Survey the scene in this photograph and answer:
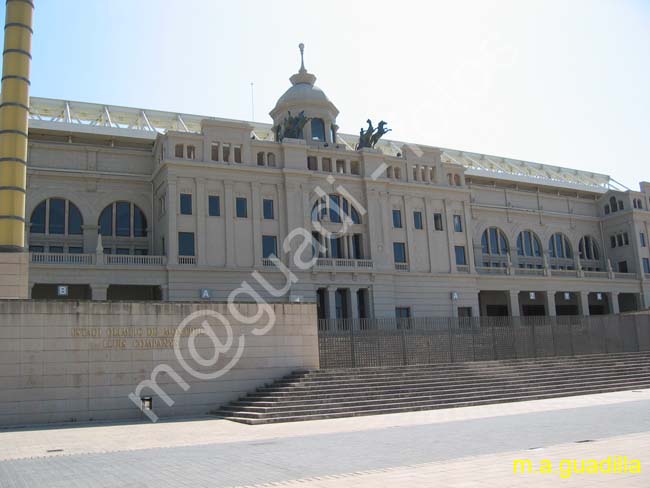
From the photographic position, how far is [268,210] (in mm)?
52812

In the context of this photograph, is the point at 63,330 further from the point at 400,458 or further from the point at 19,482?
the point at 400,458

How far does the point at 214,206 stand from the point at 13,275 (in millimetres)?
24008

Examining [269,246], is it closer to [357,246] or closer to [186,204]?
[186,204]

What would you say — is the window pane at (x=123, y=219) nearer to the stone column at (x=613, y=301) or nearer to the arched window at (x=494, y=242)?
the arched window at (x=494, y=242)

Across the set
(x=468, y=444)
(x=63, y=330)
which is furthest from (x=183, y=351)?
(x=468, y=444)

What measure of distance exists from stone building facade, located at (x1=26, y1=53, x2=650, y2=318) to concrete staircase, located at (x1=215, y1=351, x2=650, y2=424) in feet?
66.3

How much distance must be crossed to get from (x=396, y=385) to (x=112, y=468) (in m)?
16.6

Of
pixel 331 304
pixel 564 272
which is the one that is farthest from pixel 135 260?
pixel 564 272

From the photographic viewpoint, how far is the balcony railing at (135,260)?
1847 inches

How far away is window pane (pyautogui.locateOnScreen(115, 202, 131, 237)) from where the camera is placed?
5244 centimetres

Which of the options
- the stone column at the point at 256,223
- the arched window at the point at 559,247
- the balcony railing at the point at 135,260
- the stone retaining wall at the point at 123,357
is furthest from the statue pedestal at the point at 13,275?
the arched window at the point at 559,247

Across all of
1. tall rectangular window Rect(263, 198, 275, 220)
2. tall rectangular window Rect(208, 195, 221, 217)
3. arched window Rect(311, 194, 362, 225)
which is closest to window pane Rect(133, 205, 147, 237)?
tall rectangular window Rect(208, 195, 221, 217)

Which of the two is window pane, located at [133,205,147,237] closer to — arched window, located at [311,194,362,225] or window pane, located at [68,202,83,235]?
window pane, located at [68,202,83,235]

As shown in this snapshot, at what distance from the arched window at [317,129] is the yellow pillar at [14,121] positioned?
3317 cm
